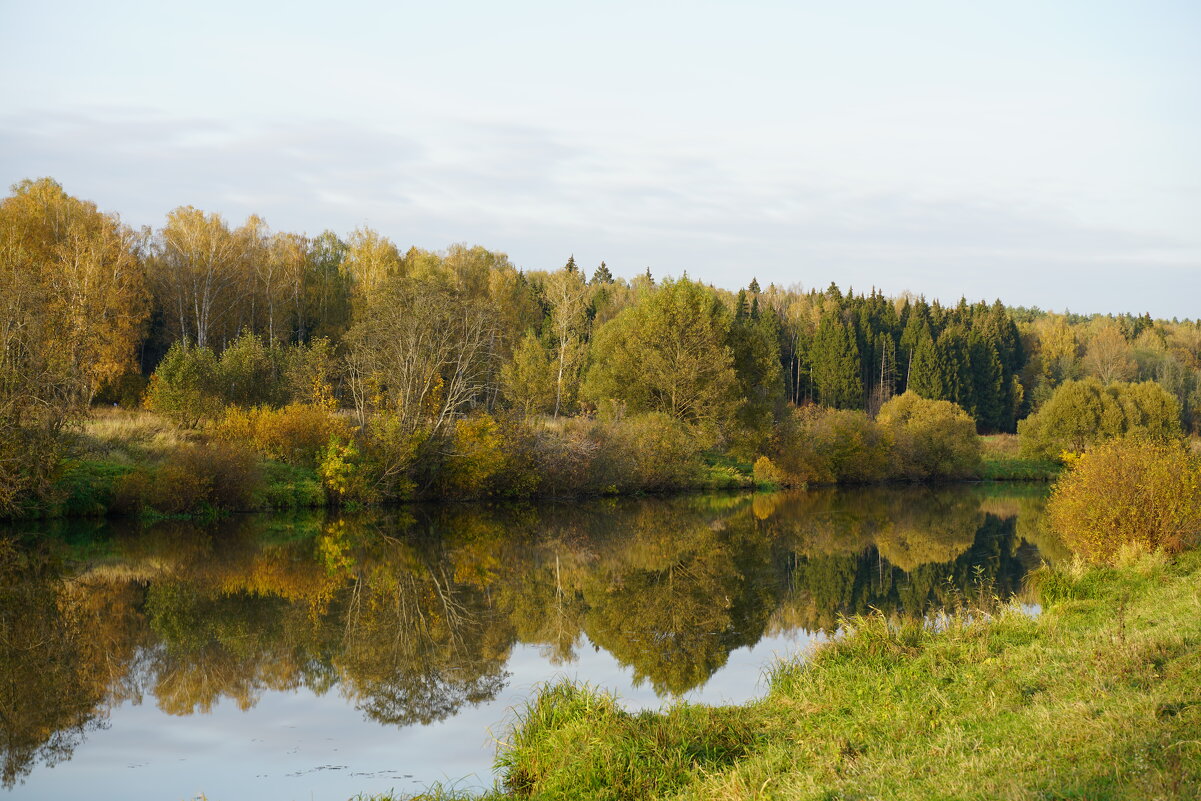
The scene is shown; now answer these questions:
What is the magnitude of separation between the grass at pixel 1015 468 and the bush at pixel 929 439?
1.98m

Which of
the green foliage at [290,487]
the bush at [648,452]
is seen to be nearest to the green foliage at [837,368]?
the bush at [648,452]

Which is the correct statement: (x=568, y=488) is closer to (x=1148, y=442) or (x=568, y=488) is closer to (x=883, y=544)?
(x=883, y=544)

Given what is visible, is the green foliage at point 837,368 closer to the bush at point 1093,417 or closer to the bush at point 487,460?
the bush at point 1093,417

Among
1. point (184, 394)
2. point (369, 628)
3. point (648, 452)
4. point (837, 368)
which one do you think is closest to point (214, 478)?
point (184, 394)

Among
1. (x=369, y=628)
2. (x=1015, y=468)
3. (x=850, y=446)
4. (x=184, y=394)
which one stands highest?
(x=184, y=394)

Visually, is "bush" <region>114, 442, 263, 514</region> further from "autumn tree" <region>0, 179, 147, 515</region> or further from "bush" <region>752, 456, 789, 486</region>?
"bush" <region>752, 456, 789, 486</region>

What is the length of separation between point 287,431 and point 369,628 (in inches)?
729

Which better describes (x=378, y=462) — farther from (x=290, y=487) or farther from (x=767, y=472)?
(x=767, y=472)

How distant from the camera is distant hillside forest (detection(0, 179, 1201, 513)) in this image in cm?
2917

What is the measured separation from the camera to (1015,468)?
6300 centimetres

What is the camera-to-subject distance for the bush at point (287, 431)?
104ft

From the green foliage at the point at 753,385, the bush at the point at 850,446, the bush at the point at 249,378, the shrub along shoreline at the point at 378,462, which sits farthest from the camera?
the bush at the point at 850,446

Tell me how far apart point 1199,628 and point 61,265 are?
43.2 metres

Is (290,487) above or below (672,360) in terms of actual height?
below
